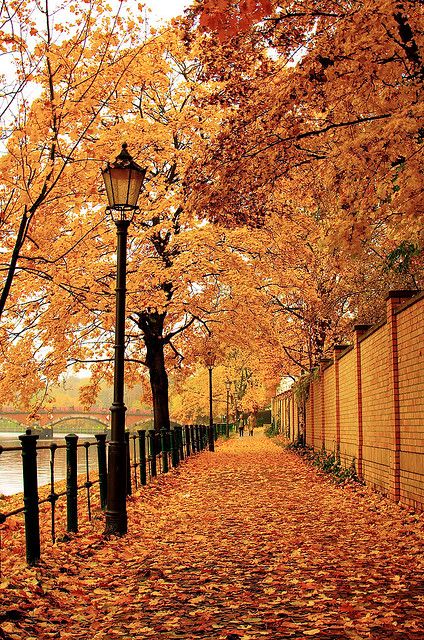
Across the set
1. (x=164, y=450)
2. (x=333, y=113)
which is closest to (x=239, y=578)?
(x=333, y=113)

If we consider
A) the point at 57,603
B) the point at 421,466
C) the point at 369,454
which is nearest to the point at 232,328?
the point at 369,454

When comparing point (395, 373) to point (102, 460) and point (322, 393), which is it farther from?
point (322, 393)

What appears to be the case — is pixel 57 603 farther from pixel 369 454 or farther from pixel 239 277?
pixel 239 277

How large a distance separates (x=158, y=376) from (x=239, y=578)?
16.2 m

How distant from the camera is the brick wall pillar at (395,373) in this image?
1016 centimetres

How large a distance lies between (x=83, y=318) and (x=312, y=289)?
286 inches

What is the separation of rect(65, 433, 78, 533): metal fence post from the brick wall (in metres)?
4.28

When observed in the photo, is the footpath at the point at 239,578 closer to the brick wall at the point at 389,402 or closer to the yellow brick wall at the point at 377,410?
the brick wall at the point at 389,402

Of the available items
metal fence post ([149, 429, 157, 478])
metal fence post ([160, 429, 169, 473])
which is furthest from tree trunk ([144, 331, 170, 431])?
metal fence post ([149, 429, 157, 478])

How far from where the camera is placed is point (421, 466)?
8.89m

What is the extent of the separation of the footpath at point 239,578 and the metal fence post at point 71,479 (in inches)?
12.6

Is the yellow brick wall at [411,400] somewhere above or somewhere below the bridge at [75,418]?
above

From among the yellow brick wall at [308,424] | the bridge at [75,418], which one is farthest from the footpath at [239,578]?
the bridge at [75,418]

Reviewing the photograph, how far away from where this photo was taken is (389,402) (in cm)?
1077
